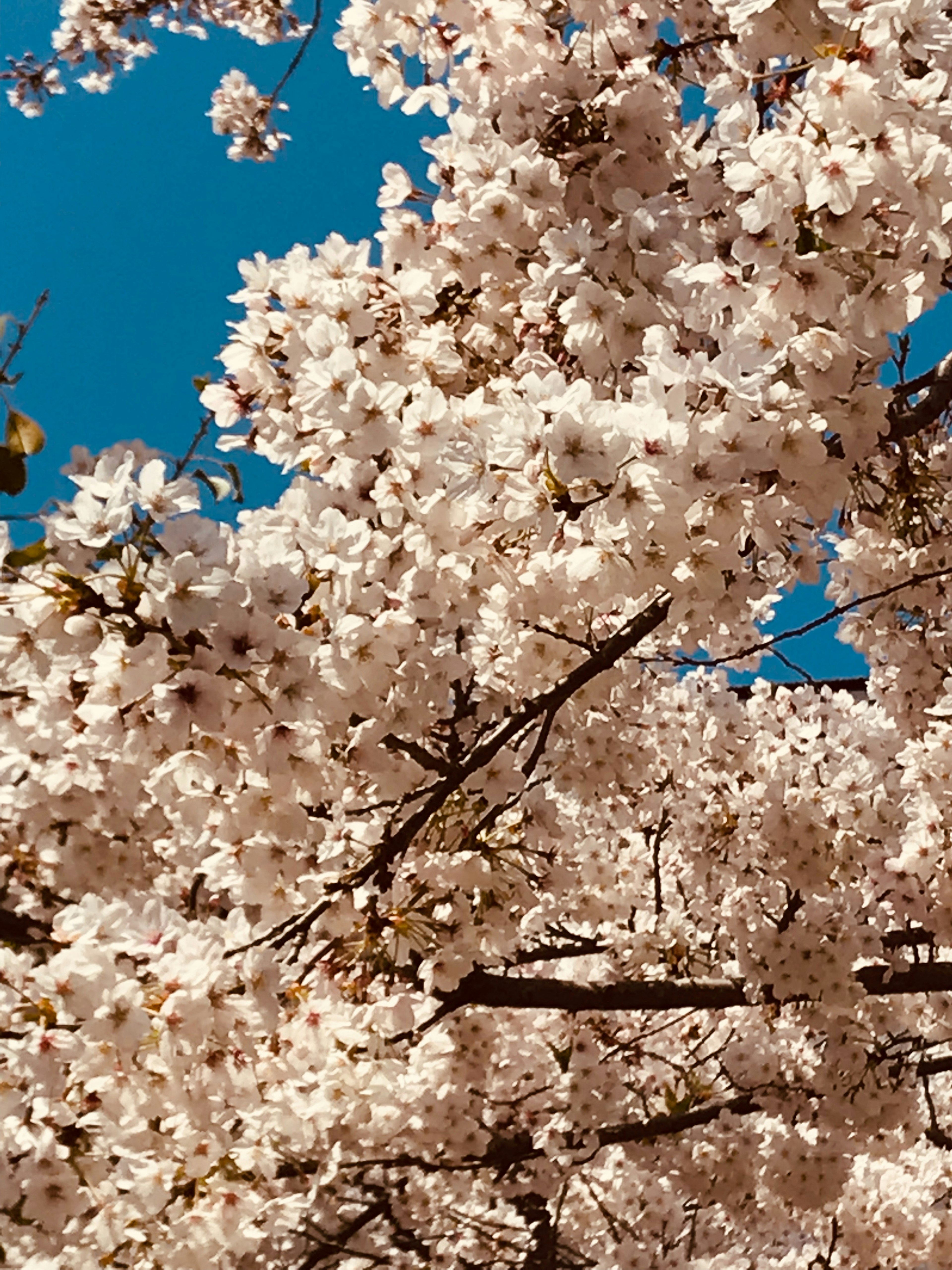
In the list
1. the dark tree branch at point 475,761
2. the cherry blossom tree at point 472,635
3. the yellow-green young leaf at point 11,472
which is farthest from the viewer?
the dark tree branch at point 475,761

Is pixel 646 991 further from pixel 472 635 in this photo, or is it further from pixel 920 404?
pixel 920 404

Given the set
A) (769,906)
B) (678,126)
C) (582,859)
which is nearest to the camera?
(678,126)

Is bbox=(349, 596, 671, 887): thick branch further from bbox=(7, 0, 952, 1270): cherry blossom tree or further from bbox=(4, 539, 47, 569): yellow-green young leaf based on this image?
bbox=(4, 539, 47, 569): yellow-green young leaf

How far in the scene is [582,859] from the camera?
6441mm

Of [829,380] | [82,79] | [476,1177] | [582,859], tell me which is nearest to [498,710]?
[829,380]

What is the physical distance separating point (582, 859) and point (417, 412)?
4599 mm

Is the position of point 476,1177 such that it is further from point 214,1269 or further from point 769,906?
point 214,1269

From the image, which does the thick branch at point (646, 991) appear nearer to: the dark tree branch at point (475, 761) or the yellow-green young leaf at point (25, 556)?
the dark tree branch at point (475, 761)

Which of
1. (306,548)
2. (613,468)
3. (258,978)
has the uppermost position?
(306,548)

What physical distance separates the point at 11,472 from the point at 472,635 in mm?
1905

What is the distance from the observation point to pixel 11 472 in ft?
5.57

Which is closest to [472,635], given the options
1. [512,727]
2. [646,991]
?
[512,727]

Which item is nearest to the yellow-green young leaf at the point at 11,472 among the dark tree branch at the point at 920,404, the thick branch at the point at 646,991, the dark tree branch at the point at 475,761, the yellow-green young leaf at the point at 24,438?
the yellow-green young leaf at the point at 24,438

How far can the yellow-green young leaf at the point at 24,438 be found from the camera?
67.1 inches
